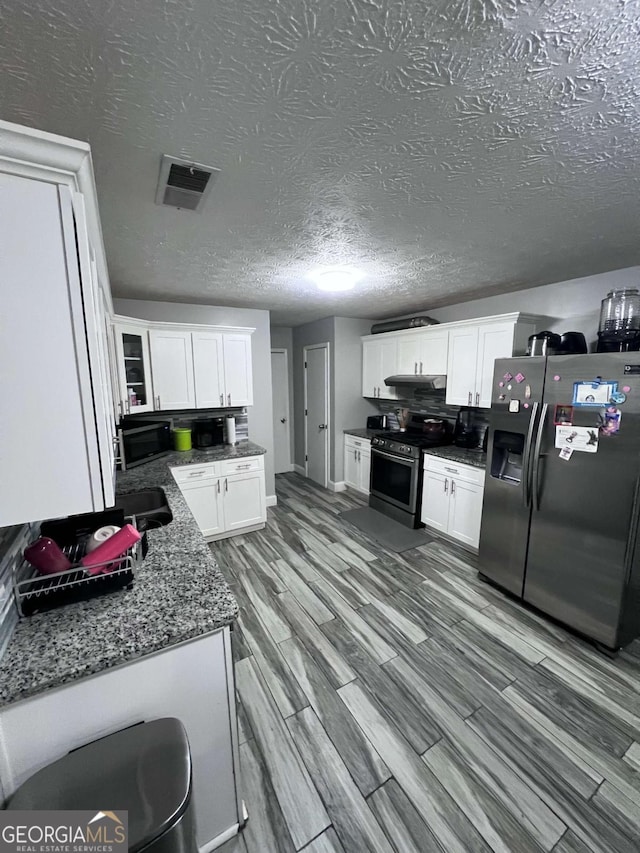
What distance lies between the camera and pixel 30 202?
761mm

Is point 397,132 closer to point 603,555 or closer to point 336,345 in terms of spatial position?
point 603,555

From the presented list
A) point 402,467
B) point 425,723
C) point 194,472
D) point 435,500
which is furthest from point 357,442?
point 425,723

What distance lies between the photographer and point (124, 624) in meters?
1.08

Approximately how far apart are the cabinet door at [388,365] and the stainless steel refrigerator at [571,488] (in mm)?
1814

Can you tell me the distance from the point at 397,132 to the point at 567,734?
271 cm

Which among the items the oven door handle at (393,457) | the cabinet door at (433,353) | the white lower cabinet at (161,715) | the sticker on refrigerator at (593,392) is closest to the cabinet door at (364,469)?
the oven door handle at (393,457)

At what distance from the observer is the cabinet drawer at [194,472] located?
10.3ft

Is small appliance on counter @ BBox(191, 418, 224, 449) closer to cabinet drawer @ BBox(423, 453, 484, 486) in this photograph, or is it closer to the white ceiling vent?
cabinet drawer @ BBox(423, 453, 484, 486)

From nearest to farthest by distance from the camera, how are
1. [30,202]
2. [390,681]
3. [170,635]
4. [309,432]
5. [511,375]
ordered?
1. [30,202]
2. [170,635]
3. [390,681]
4. [511,375]
5. [309,432]

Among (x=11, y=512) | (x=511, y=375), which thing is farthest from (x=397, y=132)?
(x=511, y=375)

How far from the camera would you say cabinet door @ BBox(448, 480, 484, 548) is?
3094 millimetres

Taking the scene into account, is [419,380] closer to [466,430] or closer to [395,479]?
[466,430]


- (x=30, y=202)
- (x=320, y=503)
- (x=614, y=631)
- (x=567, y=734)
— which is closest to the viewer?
(x=30, y=202)

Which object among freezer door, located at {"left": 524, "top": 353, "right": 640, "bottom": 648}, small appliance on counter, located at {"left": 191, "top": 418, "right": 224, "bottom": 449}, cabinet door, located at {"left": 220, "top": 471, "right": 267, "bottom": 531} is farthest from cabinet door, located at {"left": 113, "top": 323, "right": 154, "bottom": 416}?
freezer door, located at {"left": 524, "top": 353, "right": 640, "bottom": 648}
